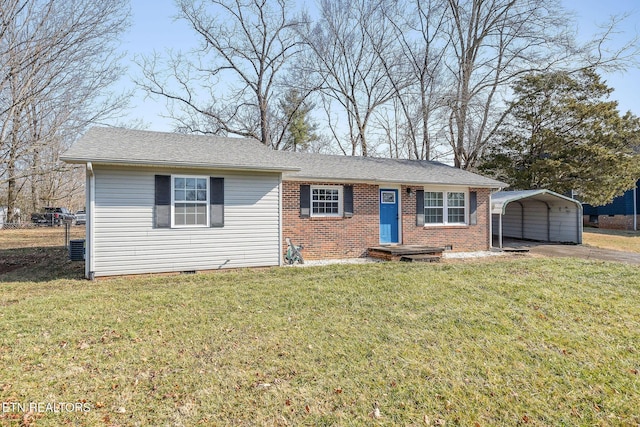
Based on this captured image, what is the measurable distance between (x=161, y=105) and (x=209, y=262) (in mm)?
15706

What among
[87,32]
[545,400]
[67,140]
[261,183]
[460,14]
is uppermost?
[460,14]

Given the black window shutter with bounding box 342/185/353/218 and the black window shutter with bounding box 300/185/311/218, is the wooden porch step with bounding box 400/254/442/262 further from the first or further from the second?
the black window shutter with bounding box 300/185/311/218

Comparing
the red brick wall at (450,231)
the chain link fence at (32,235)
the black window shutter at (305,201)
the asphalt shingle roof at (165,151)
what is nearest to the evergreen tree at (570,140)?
the red brick wall at (450,231)

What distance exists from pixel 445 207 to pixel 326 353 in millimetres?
10067

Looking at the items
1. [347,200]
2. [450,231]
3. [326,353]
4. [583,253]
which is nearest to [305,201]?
[347,200]

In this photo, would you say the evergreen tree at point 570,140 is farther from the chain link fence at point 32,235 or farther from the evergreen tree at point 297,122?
the chain link fence at point 32,235

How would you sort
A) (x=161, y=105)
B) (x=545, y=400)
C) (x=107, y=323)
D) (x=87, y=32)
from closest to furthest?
(x=545, y=400) < (x=107, y=323) < (x=87, y=32) < (x=161, y=105)

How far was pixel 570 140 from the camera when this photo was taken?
60.2 feet

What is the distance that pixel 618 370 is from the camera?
3.81 metres

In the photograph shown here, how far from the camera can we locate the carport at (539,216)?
14.8 metres

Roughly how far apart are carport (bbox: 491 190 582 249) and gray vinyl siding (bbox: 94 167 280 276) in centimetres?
1000

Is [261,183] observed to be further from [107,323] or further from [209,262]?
[107,323]

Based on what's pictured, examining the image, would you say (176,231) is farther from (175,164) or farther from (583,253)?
(583,253)

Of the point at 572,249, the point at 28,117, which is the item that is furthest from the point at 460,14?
the point at 28,117
